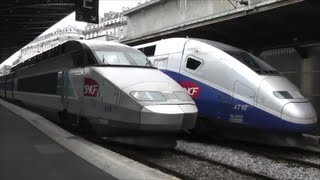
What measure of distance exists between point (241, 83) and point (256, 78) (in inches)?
15.8

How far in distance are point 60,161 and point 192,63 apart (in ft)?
21.7

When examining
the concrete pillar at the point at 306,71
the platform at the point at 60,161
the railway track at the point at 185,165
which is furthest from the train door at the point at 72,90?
the concrete pillar at the point at 306,71

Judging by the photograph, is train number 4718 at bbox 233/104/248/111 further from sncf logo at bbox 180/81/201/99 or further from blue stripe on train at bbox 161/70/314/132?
sncf logo at bbox 180/81/201/99

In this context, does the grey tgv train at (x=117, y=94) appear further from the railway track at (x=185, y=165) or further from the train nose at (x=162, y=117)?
the railway track at (x=185, y=165)

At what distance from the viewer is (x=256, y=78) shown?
12.8 metres

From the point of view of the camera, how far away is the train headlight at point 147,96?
34.6ft

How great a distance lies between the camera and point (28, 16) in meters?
43.6

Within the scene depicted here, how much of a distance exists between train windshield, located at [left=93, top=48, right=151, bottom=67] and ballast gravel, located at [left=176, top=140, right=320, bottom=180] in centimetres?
245

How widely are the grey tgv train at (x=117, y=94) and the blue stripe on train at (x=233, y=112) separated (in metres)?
2.07

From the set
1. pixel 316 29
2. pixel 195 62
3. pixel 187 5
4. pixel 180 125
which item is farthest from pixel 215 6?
pixel 180 125

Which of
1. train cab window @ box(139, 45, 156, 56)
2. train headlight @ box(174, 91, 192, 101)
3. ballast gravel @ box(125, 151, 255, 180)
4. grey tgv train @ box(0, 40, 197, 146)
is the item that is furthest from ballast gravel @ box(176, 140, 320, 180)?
train cab window @ box(139, 45, 156, 56)

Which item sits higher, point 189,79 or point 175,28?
point 175,28

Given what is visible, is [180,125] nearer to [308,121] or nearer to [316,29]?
[308,121]

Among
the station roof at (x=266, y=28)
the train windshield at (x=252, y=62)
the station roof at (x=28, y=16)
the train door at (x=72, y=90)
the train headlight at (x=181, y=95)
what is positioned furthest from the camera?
the station roof at (x=28, y=16)
